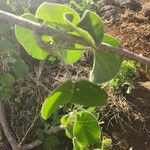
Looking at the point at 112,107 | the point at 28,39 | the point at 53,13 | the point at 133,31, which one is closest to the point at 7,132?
the point at 112,107

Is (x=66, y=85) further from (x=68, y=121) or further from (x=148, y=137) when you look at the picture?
(x=148, y=137)

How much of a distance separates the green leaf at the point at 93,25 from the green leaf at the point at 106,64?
0.14 feet

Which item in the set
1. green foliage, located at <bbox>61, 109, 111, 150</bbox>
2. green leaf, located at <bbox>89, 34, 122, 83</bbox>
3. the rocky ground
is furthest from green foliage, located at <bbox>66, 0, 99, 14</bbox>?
green leaf, located at <bbox>89, 34, 122, 83</bbox>

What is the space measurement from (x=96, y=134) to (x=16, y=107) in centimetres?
66

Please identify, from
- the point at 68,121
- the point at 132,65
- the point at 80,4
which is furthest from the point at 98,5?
the point at 68,121

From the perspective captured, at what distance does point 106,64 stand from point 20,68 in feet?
4.46

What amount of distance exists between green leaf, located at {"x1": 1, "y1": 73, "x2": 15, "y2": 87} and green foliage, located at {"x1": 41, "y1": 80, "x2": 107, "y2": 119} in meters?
1.26

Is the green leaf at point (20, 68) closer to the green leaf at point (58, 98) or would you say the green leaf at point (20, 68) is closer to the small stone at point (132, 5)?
the small stone at point (132, 5)

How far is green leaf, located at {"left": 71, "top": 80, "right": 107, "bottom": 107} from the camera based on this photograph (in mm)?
752

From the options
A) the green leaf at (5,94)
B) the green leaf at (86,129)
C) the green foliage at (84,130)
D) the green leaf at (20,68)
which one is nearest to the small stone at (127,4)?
the green leaf at (20,68)

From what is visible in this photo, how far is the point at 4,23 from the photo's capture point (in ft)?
7.44

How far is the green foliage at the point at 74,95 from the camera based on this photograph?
737 millimetres

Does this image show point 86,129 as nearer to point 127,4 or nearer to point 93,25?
point 93,25

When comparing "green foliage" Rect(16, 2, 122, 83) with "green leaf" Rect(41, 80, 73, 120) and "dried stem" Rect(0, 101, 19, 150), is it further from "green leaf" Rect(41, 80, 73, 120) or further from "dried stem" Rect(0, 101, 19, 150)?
"dried stem" Rect(0, 101, 19, 150)
